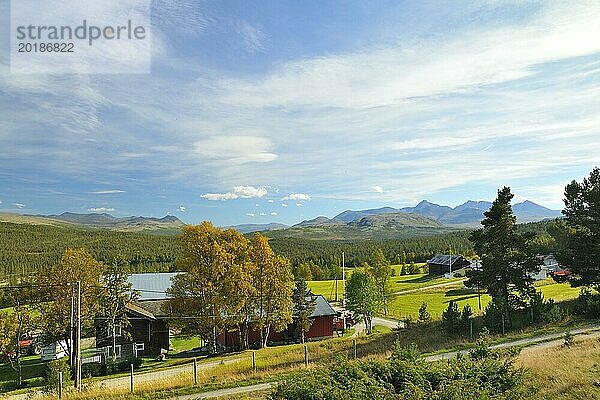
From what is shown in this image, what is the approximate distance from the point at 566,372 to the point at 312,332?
3034 cm

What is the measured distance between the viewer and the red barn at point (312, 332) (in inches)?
1523

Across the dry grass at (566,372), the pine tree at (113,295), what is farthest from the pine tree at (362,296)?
the dry grass at (566,372)

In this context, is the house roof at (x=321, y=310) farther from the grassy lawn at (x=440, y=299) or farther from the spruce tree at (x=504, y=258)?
the spruce tree at (x=504, y=258)

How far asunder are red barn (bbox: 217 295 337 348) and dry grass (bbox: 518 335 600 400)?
25558 millimetres

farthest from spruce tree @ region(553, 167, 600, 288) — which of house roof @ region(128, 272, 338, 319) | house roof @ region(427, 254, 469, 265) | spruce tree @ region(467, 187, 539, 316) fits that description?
house roof @ region(427, 254, 469, 265)

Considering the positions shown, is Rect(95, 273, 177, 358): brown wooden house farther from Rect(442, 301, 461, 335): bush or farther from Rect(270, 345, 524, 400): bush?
Rect(270, 345, 524, 400): bush

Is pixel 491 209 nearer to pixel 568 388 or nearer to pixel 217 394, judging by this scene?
pixel 568 388

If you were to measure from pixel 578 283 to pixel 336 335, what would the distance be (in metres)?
22.0

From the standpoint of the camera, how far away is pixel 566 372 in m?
12.9

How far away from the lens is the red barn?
3869 centimetres

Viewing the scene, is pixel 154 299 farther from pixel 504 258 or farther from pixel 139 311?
pixel 504 258

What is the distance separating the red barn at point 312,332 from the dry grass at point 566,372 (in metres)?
25.6

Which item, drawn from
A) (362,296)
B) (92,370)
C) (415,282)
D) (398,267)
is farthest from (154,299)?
(398,267)

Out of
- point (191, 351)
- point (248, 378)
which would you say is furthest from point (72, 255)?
point (248, 378)
